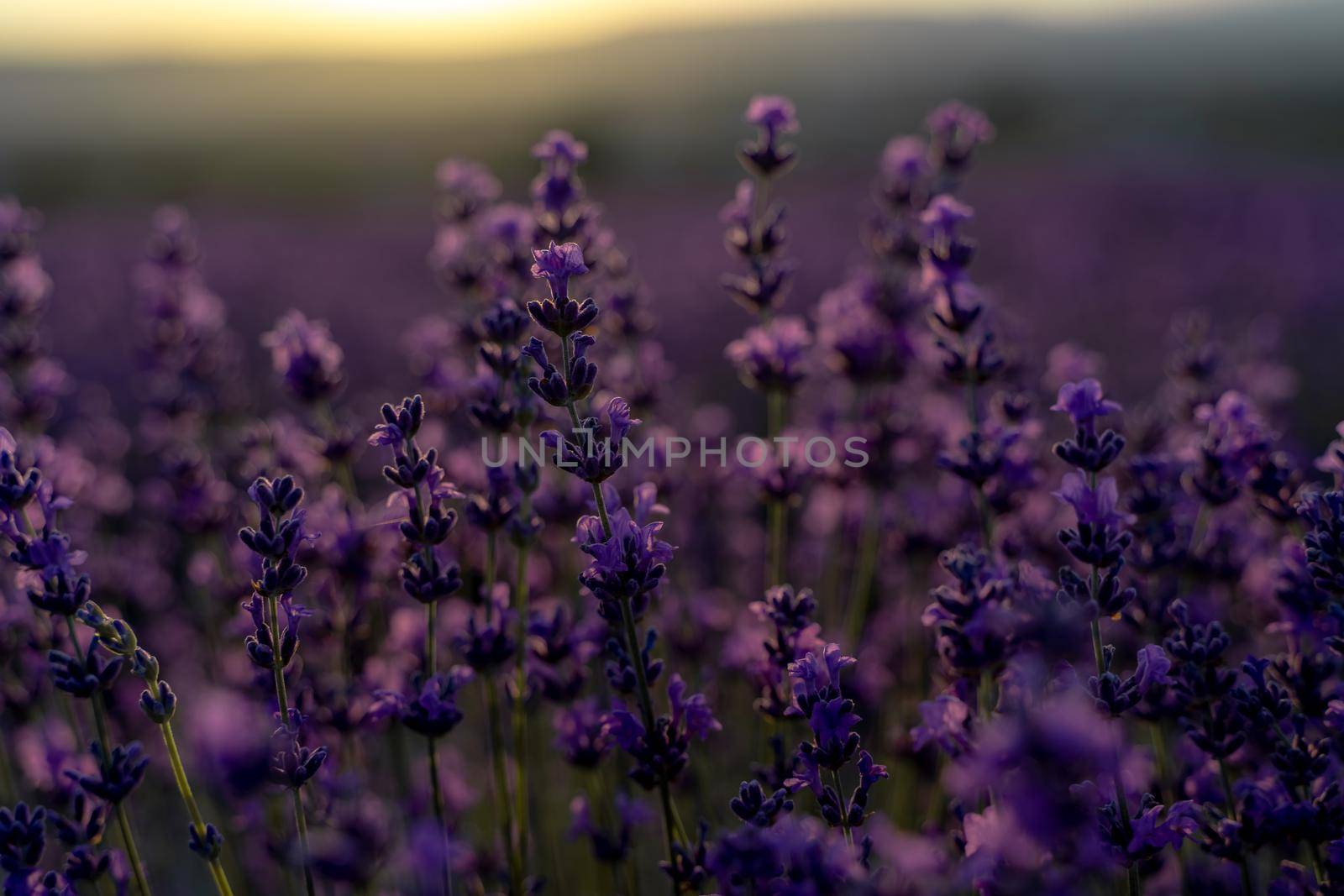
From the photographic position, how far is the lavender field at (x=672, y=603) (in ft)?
6.70

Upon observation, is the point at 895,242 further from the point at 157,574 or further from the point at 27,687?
the point at 157,574

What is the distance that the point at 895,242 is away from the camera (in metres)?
4.05

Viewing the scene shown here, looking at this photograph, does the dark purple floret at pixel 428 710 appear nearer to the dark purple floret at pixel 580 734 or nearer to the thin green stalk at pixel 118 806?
the dark purple floret at pixel 580 734

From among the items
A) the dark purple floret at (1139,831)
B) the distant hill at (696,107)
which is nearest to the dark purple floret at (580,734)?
the dark purple floret at (1139,831)

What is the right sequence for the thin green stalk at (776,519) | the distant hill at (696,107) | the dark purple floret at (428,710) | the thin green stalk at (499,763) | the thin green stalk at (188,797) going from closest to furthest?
the thin green stalk at (188,797) < the dark purple floret at (428,710) < the thin green stalk at (499,763) < the thin green stalk at (776,519) < the distant hill at (696,107)

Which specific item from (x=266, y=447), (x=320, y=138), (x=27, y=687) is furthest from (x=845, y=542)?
(x=320, y=138)

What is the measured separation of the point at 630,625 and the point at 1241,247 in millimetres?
13970

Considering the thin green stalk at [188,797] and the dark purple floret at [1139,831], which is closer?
the dark purple floret at [1139,831]

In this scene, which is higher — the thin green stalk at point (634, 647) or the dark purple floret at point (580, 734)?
the thin green stalk at point (634, 647)

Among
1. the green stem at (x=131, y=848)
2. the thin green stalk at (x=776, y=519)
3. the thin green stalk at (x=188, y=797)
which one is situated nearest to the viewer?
the thin green stalk at (x=188, y=797)

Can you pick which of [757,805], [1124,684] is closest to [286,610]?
[757,805]

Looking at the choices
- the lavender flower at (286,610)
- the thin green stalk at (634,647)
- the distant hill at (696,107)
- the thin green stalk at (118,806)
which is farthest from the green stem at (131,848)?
the distant hill at (696,107)

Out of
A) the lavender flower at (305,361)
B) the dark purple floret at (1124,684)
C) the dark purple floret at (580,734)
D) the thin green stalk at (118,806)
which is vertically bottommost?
the dark purple floret at (580,734)

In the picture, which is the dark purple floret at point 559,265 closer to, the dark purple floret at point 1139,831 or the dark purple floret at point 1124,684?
the dark purple floret at point 1124,684
